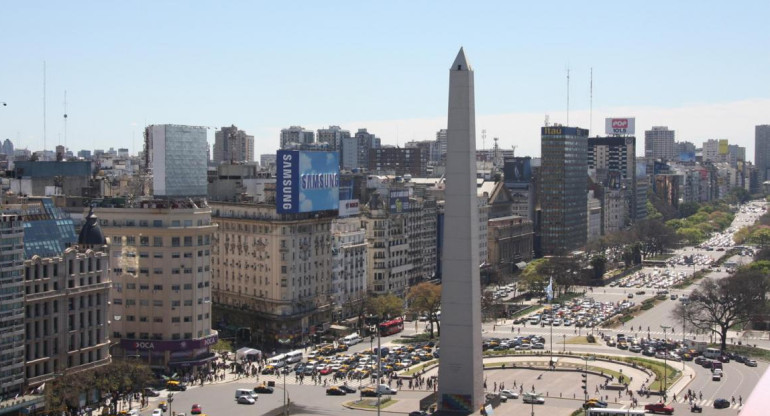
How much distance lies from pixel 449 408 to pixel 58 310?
28.1m

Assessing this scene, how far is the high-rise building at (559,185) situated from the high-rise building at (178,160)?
95992mm

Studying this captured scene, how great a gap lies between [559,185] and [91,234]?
384 ft

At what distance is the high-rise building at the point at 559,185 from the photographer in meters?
179

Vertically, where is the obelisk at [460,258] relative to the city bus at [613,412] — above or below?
above

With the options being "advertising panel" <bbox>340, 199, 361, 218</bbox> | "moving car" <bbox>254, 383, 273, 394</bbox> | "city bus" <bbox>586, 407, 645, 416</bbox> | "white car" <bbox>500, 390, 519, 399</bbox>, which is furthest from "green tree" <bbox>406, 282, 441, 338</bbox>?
"city bus" <bbox>586, 407, 645, 416</bbox>

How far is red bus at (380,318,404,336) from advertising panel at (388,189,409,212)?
20.1m

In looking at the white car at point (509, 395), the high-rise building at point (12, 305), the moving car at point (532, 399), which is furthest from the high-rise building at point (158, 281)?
the moving car at point (532, 399)

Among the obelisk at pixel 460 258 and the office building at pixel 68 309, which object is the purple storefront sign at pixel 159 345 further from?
the obelisk at pixel 460 258

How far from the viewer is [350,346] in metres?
97.5

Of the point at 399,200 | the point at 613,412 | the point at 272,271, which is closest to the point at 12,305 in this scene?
the point at 272,271

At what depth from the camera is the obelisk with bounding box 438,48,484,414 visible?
6350 cm

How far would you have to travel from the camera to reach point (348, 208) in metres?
117

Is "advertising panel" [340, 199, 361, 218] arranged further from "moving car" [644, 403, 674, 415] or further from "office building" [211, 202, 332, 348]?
"moving car" [644, 403, 674, 415]

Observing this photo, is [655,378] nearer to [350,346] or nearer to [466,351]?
[466,351]
